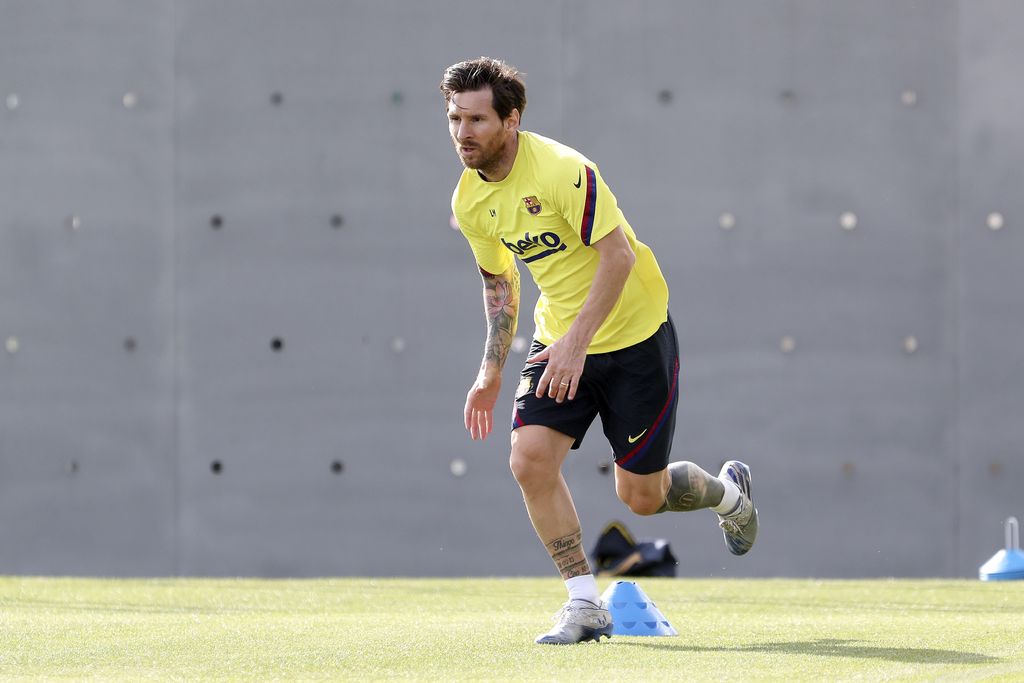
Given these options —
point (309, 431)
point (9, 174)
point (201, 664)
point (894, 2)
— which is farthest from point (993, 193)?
point (201, 664)

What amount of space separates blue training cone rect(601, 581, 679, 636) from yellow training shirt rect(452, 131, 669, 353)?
0.73m

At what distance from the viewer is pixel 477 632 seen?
4223mm

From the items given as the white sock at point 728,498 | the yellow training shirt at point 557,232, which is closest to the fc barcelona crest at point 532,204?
the yellow training shirt at point 557,232

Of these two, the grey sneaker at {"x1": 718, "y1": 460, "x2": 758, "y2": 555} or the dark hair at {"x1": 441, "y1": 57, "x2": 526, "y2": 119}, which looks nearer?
the dark hair at {"x1": 441, "y1": 57, "x2": 526, "y2": 119}

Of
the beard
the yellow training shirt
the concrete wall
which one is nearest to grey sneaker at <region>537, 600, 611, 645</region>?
the yellow training shirt

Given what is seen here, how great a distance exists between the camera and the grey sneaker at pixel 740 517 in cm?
483

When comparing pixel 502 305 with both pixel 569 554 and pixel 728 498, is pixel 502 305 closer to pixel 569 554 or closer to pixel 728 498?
pixel 569 554

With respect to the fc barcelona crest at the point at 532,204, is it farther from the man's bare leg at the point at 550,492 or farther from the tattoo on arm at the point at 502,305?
the man's bare leg at the point at 550,492

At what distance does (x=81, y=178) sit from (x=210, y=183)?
2.60ft

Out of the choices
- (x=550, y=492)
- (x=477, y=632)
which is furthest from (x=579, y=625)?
(x=477, y=632)

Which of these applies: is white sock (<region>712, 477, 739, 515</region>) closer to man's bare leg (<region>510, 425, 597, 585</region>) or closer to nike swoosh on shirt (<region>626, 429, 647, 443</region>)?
nike swoosh on shirt (<region>626, 429, 647, 443</region>)

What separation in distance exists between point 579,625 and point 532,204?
43.4 inches

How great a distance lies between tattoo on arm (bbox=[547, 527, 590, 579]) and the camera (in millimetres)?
3920

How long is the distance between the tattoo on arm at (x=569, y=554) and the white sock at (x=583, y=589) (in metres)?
0.03
